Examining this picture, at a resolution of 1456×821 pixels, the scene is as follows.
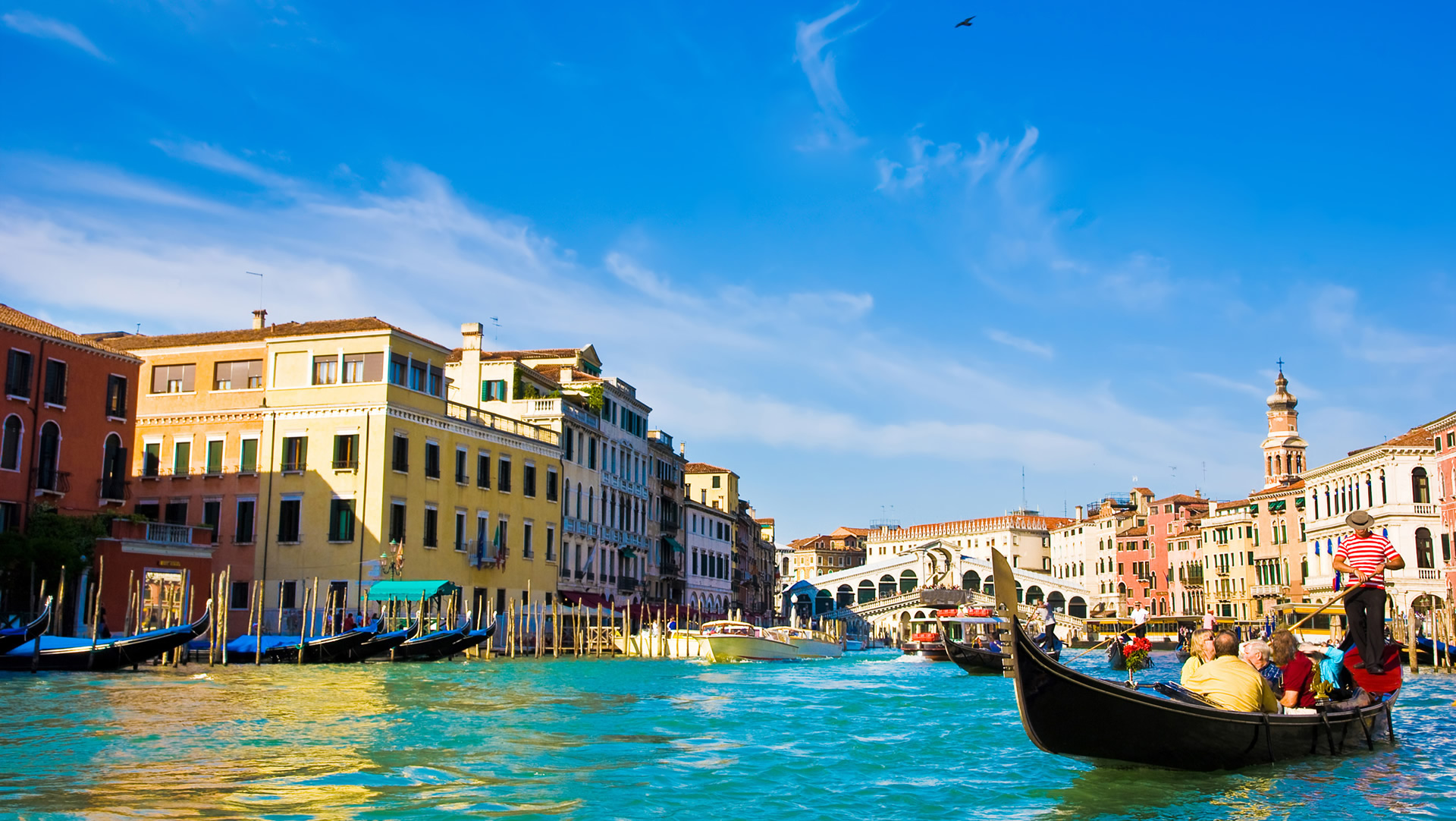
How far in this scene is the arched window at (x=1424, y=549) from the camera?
39156mm

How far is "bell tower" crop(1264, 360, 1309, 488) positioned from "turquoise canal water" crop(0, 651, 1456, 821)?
151 ft

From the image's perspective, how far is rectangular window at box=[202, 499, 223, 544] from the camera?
28031 mm

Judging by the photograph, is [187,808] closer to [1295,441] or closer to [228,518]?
[228,518]

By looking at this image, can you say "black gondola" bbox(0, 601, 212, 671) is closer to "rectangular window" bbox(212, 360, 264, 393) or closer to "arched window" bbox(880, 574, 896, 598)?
"rectangular window" bbox(212, 360, 264, 393)

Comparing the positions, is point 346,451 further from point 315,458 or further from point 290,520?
point 290,520

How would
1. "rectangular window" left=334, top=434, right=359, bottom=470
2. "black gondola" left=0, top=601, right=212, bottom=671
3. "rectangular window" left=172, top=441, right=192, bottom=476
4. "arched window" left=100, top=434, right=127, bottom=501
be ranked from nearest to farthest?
"black gondola" left=0, top=601, right=212, bottom=671 → "arched window" left=100, top=434, right=127, bottom=501 → "rectangular window" left=334, top=434, right=359, bottom=470 → "rectangular window" left=172, top=441, right=192, bottom=476

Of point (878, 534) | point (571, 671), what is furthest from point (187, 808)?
point (878, 534)

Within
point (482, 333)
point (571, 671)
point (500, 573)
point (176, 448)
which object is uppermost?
point (482, 333)

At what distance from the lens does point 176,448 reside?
28.8 m

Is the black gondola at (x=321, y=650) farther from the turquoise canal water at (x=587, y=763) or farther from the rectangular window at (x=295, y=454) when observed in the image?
the turquoise canal water at (x=587, y=763)

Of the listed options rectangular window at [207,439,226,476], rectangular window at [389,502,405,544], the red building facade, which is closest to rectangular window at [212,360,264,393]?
rectangular window at [207,439,226,476]

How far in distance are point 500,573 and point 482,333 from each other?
25.3 feet

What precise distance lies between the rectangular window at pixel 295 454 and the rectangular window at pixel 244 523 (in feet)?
3.55

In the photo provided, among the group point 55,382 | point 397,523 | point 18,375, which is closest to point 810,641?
point 397,523
